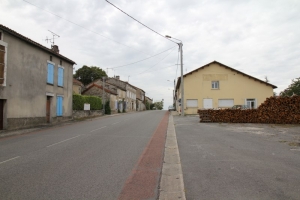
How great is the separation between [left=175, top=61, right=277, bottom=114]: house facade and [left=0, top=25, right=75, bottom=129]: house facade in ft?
61.1

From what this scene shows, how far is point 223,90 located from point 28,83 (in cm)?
2569

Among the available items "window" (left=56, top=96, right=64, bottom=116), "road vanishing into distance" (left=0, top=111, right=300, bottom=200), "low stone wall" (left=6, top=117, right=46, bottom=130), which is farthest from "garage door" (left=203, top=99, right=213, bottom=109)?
"road vanishing into distance" (left=0, top=111, right=300, bottom=200)

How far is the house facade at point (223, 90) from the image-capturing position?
1324 inches

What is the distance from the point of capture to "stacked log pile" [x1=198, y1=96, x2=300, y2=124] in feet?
62.5

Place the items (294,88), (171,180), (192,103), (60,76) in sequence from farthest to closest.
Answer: (294,88)
(192,103)
(60,76)
(171,180)

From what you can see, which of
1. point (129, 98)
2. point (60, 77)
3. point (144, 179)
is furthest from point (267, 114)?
point (129, 98)

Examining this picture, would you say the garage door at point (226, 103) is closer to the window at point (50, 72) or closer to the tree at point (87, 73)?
the window at point (50, 72)

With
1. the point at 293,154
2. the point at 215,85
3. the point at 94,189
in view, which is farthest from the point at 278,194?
the point at 215,85

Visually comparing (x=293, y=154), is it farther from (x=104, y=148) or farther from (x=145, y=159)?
(x=104, y=148)

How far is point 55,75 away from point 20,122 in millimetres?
6083

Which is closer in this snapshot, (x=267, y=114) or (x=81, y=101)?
(x=267, y=114)

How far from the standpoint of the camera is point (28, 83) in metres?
16.8

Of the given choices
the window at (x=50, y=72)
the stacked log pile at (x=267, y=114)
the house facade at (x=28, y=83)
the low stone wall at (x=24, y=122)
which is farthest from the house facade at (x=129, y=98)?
the low stone wall at (x=24, y=122)

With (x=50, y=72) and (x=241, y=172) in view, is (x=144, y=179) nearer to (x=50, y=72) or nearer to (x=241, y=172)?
(x=241, y=172)
